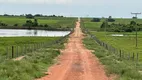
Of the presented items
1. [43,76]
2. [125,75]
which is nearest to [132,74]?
[125,75]

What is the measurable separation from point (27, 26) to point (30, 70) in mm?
158394

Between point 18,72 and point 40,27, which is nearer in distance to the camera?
point 18,72

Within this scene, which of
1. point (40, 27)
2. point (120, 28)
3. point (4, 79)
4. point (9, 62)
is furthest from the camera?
point (40, 27)

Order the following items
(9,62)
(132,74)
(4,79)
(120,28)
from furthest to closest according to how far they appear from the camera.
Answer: (120,28) < (9,62) < (132,74) < (4,79)

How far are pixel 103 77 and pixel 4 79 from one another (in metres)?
6.94

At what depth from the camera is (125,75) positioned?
21.7m

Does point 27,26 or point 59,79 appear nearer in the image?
point 59,79

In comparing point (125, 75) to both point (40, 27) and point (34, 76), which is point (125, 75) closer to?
point (34, 76)

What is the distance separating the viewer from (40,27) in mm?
172875

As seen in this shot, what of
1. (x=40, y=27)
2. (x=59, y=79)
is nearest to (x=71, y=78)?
(x=59, y=79)

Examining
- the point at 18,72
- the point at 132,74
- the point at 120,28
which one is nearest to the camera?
the point at 18,72

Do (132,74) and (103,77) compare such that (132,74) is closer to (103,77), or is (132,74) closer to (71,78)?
(103,77)

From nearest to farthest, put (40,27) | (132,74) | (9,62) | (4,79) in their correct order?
(4,79) < (132,74) < (9,62) < (40,27)

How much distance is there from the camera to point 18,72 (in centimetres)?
1994
